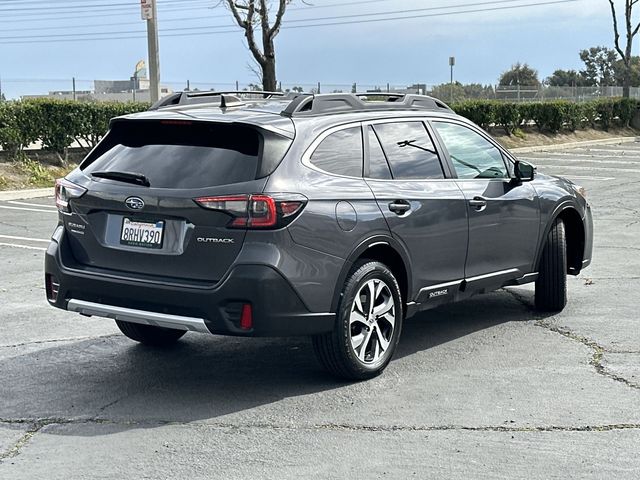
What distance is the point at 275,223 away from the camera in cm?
564

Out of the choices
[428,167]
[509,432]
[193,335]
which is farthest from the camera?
[193,335]

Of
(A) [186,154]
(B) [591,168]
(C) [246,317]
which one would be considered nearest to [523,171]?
(A) [186,154]

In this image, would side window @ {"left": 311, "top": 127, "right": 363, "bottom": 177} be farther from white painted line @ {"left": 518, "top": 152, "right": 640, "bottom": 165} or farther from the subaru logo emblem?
white painted line @ {"left": 518, "top": 152, "right": 640, "bottom": 165}

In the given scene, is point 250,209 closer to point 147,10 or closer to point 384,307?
point 384,307

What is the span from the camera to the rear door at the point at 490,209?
284 inches

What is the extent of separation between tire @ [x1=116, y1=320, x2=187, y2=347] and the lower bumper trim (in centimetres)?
95

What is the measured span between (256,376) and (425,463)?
185 centimetres

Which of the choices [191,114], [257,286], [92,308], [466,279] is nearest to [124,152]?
[191,114]

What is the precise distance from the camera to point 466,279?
7.17 m

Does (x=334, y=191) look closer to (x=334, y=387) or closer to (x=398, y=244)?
(x=398, y=244)

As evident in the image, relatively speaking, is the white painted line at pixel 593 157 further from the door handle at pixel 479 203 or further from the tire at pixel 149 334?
the tire at pixel 149 334

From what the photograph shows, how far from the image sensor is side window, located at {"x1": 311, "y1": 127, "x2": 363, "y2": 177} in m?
6.16

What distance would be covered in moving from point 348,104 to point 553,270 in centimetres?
246

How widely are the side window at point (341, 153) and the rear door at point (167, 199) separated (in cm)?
30
